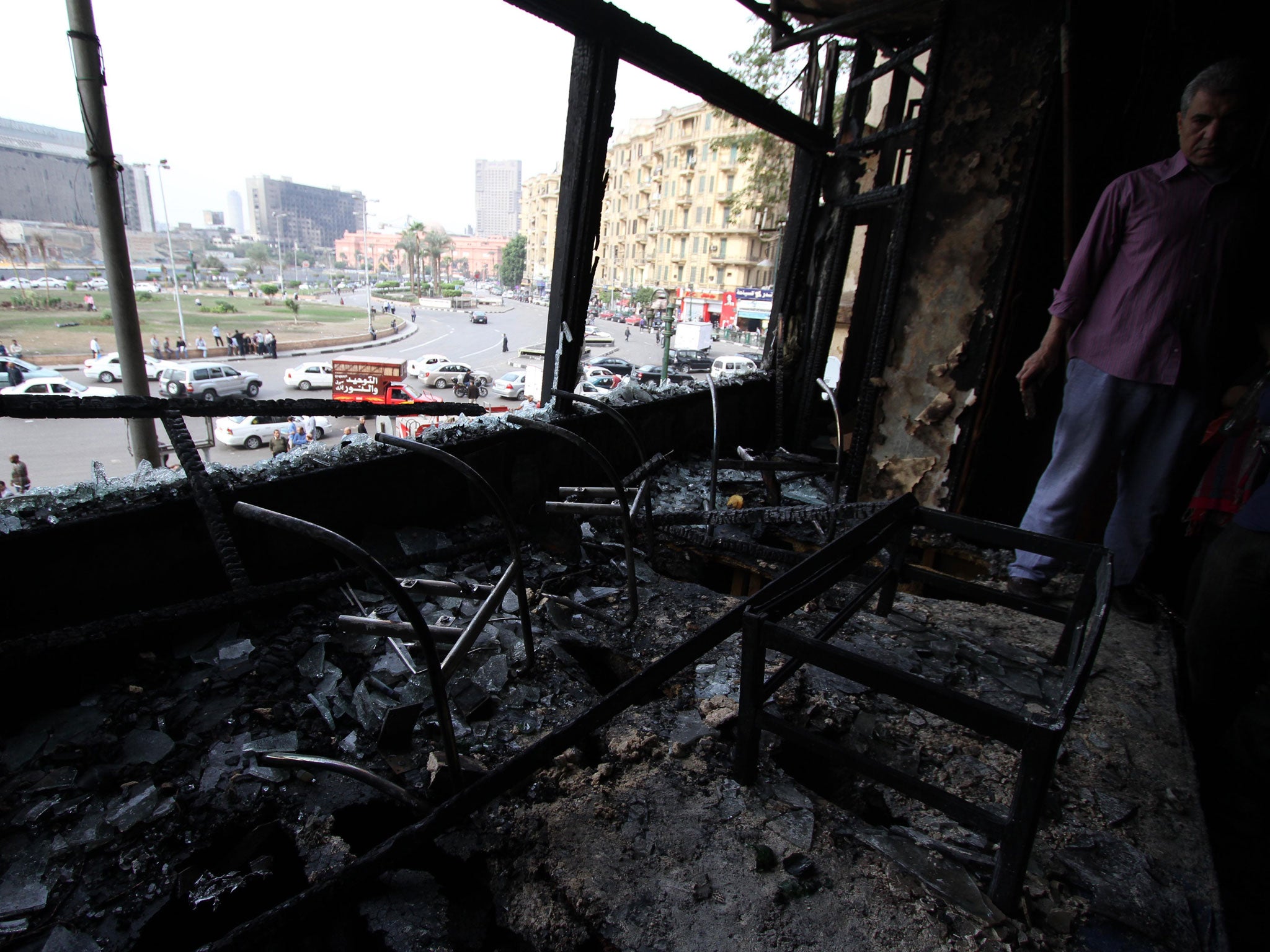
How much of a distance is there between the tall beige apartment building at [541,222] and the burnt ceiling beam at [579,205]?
0.39 ft

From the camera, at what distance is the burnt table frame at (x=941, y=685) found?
1268 millimetres

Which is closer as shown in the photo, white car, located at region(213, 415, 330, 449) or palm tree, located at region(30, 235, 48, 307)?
palm tree, located at region(30, 235, 48, 307)

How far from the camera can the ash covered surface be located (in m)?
1.37

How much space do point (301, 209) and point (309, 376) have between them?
40.6 m

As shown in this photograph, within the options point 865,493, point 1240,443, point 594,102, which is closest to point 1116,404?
point 1240,443

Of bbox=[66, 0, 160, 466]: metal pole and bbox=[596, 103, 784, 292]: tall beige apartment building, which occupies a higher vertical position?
bbox=[596, 103, 784, 292]: tall beige apartment building

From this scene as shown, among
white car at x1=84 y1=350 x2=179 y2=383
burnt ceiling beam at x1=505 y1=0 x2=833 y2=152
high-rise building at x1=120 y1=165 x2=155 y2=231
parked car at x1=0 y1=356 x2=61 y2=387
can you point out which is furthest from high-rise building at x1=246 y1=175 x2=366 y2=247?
burnt ceiling beam at x1=505 y1=0 x2=833 y2=152

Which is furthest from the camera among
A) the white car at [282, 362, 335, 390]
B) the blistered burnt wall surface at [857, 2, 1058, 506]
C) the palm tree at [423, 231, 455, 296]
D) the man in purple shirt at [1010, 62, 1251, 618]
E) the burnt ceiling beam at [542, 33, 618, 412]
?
the palm tree at [423, 231, 455, 296]

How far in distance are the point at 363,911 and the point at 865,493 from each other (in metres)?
3.51

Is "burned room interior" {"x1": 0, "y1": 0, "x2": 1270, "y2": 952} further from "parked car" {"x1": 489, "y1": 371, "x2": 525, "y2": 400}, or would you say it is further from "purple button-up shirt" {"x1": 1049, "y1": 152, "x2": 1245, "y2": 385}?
"parked car" {"x1": 489, "y1": 371, "x2": 525, "y2": 400}

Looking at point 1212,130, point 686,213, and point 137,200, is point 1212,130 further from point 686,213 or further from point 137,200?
point 686,213

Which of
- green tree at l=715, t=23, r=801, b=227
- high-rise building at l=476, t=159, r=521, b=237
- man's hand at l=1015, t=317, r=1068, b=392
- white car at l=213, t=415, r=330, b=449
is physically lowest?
white car at l=213, t=415, r=330, b=449

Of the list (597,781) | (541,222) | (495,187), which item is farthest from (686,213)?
(495,187)

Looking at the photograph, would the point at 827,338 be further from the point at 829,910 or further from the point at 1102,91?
the point at 829,910
